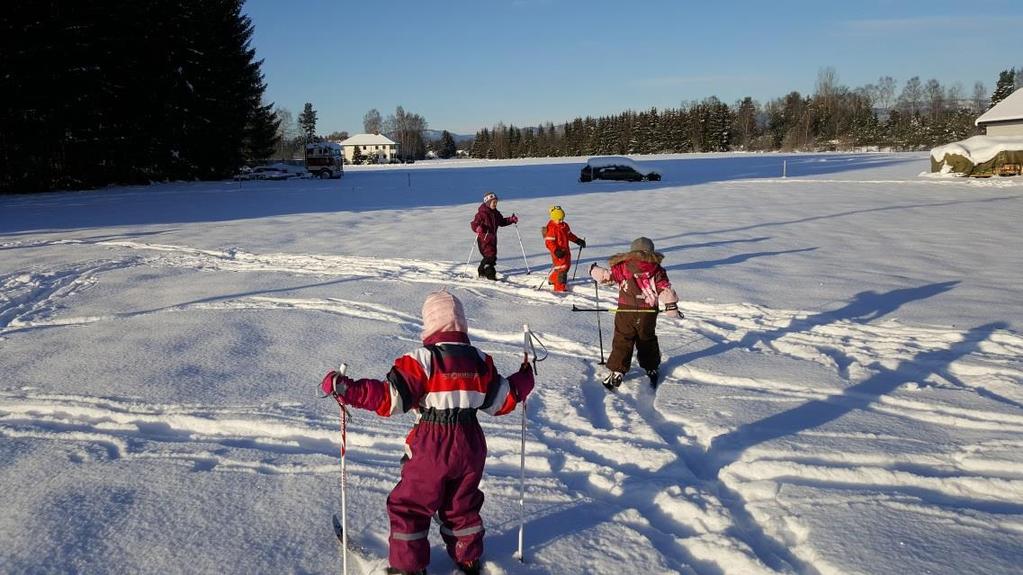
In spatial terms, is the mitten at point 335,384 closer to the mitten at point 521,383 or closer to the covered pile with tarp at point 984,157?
the mitten at point 521,383

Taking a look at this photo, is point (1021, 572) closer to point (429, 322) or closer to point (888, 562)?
point (888, 562)

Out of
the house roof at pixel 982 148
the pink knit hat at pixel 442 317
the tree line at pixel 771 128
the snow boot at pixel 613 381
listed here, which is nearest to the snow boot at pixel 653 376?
the snow boot at pixel 613 381

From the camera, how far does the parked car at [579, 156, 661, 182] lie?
36125 mm

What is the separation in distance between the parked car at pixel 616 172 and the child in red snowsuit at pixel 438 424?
34.4 m

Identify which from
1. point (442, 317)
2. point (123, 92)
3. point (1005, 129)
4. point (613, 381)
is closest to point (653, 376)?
point (613, 381)

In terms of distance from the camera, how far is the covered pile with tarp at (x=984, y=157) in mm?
30125

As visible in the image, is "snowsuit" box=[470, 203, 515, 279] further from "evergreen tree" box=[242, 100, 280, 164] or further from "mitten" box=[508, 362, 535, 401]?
"evergreen tree" box=[242, 100, 280, 164]

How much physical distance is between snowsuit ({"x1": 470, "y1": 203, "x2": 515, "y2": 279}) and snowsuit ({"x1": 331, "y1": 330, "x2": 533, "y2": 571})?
7317 mm

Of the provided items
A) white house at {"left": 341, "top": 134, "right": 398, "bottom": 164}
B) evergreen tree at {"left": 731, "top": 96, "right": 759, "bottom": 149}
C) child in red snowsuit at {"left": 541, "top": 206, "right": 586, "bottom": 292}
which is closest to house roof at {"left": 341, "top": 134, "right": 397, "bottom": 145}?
white house at {"left": 341, "top": 134, "right": 398, "bottom": 164}

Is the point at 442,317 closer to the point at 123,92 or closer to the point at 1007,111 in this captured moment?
the point at 123,92

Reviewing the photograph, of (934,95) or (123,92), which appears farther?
(934,95)

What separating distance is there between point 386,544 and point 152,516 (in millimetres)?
1343

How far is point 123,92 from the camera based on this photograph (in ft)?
106

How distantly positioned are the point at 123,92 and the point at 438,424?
3655cm
